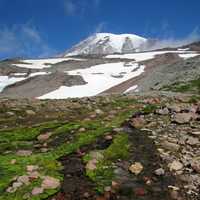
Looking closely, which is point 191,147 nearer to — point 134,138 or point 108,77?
point 134,138

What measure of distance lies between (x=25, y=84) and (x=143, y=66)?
4004cm

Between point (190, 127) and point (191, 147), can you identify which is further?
point (190, 127)

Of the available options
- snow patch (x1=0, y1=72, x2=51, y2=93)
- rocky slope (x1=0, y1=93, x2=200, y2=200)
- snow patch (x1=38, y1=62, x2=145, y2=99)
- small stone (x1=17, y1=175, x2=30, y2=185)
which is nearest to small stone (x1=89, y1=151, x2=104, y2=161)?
rocky slope (x1=0, y1=93, x2=200, y2=200)

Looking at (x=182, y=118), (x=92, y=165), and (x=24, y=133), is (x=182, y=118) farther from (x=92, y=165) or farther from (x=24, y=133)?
(x=24, y=133)

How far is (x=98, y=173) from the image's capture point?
43.7 feet

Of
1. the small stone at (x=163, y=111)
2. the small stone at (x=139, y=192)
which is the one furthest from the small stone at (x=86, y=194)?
the small stone at (x=163, y=111)

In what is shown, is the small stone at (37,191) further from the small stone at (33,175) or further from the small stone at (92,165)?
the small stone at (92,165)

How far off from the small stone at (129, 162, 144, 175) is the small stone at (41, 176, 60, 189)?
8.05ft

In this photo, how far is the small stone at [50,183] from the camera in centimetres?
1221

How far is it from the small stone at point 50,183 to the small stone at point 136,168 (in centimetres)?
245

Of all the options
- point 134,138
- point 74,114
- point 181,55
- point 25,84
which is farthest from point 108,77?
point 134,138

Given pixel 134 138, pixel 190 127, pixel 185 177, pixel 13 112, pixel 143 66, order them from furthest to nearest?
pixel 143 66
pixel 13 112
pixel 190 127
pixel 134 138
pixel 185 177

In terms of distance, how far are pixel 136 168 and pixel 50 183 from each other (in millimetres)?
2904

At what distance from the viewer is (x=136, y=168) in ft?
45.3
